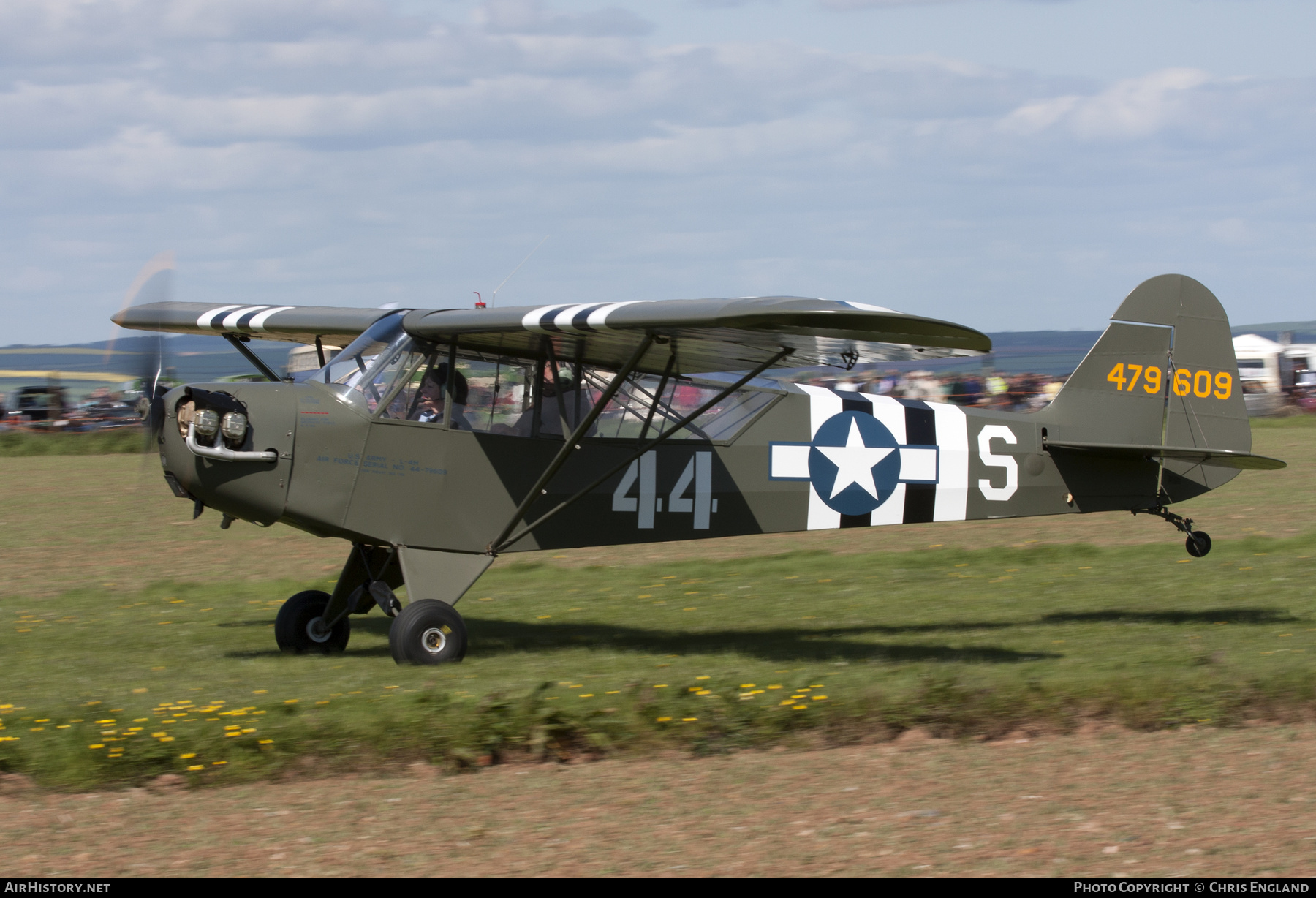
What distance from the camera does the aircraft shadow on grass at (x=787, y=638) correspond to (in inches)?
395

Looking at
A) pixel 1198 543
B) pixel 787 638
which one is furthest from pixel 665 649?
pixel 1198 543

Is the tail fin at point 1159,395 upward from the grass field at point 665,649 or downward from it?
upward

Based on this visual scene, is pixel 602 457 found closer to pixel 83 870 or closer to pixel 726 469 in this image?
pixel 726 469

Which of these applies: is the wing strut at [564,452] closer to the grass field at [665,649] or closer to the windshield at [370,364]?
the grass field at [665,649]

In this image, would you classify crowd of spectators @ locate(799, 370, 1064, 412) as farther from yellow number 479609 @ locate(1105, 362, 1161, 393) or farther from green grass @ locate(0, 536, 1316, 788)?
yellow number 479609 @ locate(1105, 362, 1161, 393)

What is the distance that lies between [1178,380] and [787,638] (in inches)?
192

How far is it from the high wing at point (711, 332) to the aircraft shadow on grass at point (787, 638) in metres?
2.39

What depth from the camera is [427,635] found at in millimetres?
9539

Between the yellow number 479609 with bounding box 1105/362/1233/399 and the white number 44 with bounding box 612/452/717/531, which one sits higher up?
the yellow number 479609 with bounding box 1105/362/1233/399

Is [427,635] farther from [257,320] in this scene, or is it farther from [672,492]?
[257,320]

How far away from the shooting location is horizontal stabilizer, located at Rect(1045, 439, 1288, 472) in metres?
11.4

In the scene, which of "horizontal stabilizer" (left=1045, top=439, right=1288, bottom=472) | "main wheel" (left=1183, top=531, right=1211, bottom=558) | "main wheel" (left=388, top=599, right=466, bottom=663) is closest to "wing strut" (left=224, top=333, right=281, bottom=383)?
"main wheel" (left=388, top=599, right=466, bottom=663)

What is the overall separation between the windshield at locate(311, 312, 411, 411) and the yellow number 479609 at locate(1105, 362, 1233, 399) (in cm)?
712

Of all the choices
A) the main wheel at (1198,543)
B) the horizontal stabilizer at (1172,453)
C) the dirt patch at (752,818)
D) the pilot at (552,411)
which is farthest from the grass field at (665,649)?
the pilot at (552,411)
